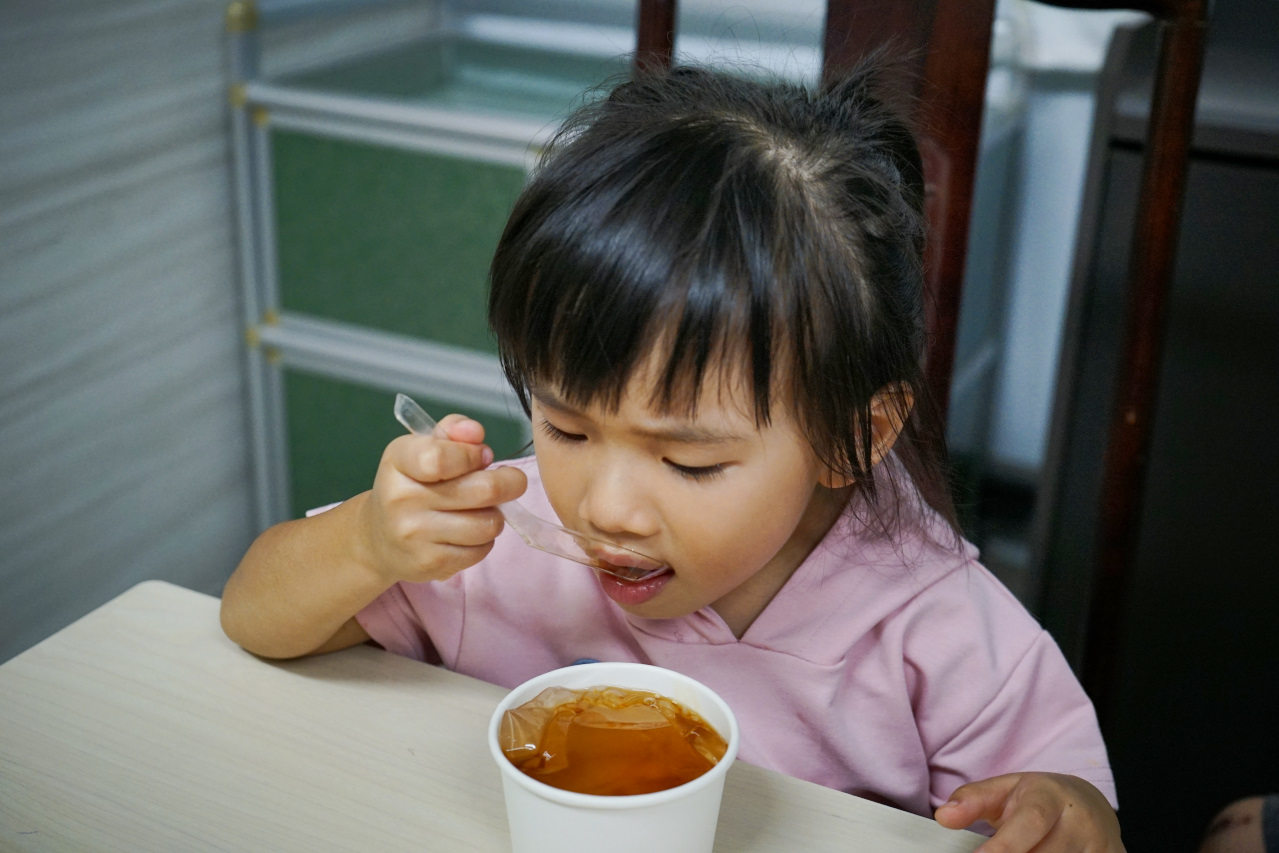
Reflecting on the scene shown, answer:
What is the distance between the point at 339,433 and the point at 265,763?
4.44ft

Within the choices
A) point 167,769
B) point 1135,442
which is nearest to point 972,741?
point 1135,442

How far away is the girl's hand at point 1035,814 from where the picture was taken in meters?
0.58

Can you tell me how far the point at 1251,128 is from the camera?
129 cm

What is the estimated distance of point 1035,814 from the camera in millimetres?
596

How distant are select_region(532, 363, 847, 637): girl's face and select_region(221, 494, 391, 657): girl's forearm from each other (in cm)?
13

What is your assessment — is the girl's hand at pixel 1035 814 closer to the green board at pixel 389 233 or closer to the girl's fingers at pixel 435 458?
the girl's fingers at pixel 435 458

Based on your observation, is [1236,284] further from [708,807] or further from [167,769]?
[167,769]

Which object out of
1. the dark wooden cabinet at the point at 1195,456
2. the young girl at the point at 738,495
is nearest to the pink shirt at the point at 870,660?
the young girl at the point at 738,495

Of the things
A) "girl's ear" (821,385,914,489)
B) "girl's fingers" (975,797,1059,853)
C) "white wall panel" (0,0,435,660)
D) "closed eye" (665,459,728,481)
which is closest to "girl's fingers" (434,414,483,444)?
"closed eye" (665,459,728,481)

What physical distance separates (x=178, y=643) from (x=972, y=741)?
48 cm

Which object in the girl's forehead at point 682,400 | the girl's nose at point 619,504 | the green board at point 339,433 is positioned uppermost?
the girl's forehead at point 682,400

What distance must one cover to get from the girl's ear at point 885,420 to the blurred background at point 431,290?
399 mm

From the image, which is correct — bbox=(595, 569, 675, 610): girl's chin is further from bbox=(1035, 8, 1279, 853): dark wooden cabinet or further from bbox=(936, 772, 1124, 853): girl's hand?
bbox=(1035, 8, 1279, 853): dark wooden cabinet

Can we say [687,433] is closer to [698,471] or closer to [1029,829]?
[698,471]
